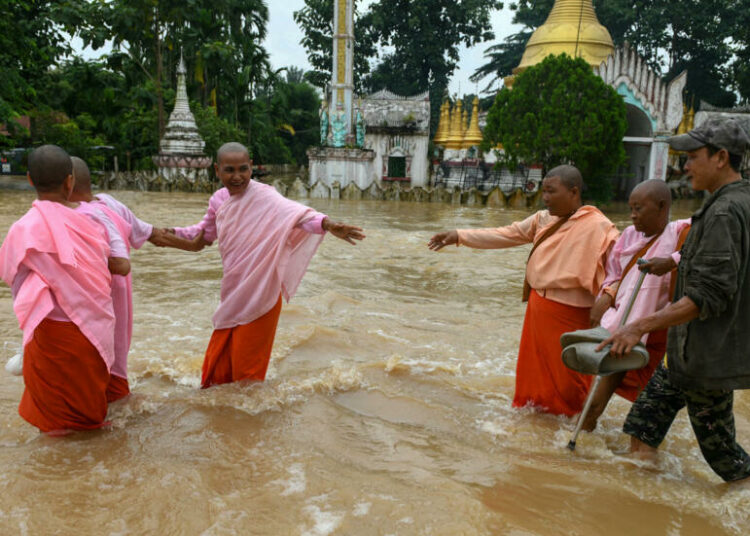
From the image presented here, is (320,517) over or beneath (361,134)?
beneath

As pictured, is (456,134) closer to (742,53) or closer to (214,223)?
(742,53)

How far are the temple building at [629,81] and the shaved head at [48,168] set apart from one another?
20.8 metres

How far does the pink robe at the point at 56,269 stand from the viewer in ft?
10.5

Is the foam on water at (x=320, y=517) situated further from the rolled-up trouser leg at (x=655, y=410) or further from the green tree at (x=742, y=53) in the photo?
the green tree at (x=742, y=53)

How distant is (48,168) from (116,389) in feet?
4.55

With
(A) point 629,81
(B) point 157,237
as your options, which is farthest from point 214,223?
(A) point 629,81

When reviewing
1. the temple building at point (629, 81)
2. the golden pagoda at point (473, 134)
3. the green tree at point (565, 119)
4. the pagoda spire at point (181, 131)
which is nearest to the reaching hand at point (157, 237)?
the green tree at point (565, 119)

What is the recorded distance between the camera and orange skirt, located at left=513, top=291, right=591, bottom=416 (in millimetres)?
3939

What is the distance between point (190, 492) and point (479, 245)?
7.70ft

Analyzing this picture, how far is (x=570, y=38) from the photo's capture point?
1041 inches

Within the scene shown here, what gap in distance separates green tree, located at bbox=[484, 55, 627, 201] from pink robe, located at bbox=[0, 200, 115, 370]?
1765 cm

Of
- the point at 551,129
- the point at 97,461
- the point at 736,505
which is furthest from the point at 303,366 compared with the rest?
the point at 551,129

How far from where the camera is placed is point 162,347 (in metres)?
5.83

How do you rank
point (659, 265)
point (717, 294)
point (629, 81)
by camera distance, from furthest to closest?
point (629, 81) → point (659, 265) → point (717, 294)
